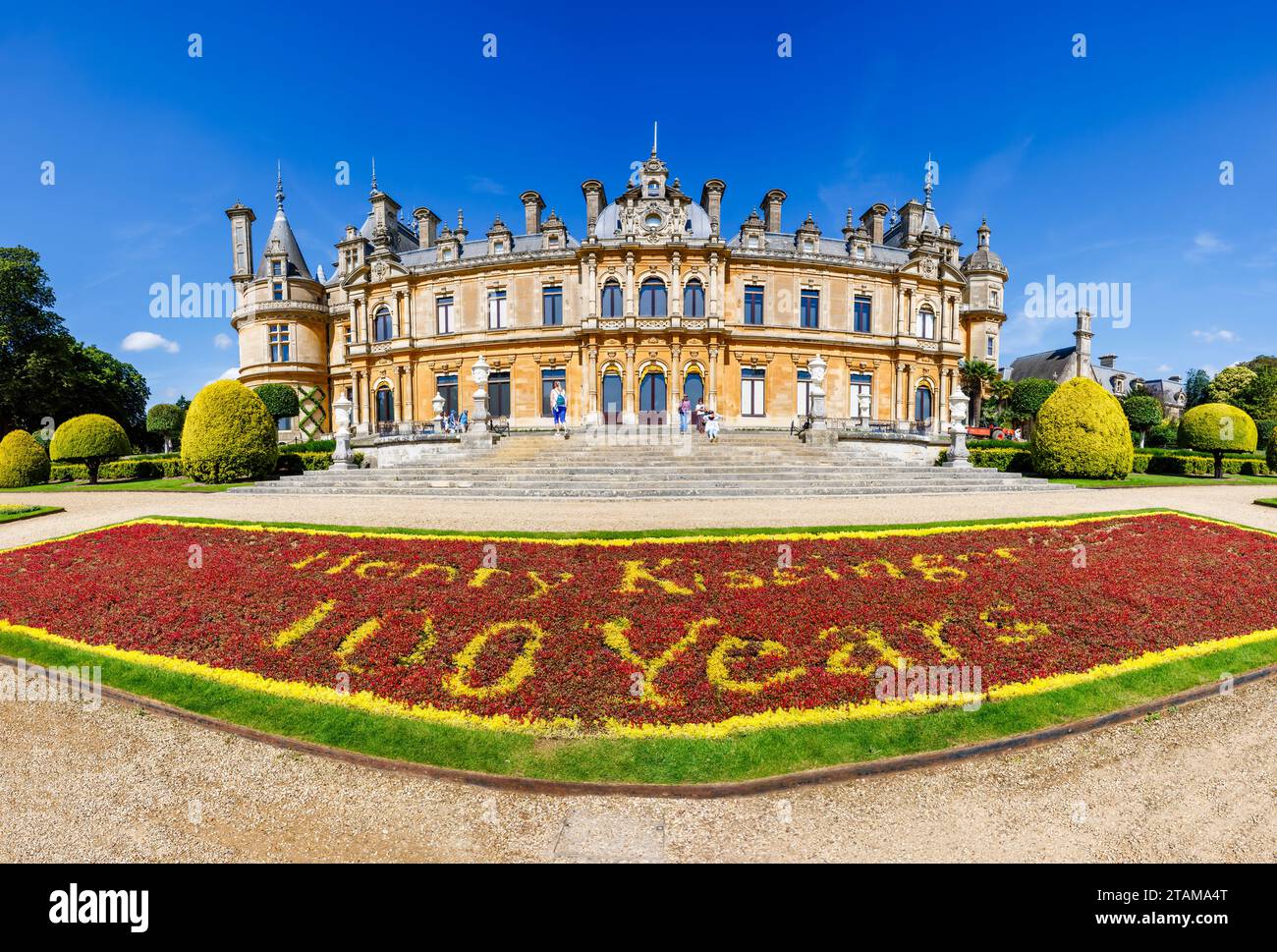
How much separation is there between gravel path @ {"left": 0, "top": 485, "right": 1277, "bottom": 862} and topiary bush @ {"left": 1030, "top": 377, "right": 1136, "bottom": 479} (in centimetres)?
1897

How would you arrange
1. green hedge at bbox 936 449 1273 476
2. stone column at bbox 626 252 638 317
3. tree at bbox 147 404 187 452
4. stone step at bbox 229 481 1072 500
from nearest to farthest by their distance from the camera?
stone step at bbox 229 481 1072 500, green hedge at bbox 936 449 1273 476, stone column at bbox 626 252 638 317, tree at bbox 147 404 187 452

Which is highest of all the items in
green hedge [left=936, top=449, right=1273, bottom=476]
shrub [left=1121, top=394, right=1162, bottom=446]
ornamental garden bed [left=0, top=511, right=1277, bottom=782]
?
shrub [left=1121, top=394, right=1162, bottom=446]

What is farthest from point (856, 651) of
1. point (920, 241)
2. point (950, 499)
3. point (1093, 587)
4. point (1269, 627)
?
point (920, 241)

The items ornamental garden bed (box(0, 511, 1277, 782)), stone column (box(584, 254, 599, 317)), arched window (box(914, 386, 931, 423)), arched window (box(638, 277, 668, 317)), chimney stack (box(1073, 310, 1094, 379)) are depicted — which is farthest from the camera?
chimney stack (box(1073, 310, 1094, 379))

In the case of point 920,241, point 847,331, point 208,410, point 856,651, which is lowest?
point 856,651

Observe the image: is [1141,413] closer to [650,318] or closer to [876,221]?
[876,221]

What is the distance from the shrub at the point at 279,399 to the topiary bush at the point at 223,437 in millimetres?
17591

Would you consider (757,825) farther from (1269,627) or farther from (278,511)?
(278,511)

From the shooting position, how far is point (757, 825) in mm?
3549

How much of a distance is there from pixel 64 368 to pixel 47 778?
1753 inches

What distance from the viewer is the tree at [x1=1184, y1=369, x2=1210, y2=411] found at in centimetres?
5978

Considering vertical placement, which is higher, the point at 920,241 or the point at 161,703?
the point at 920,241

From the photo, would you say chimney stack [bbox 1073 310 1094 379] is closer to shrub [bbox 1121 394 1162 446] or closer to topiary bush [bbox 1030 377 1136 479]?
shrub [bbox 1121 394 1162 446]

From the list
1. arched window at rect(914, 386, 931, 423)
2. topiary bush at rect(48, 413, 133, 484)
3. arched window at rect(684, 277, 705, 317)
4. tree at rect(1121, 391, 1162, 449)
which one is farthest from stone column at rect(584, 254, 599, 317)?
tree at rect(1121, 391, 1162, 449)
